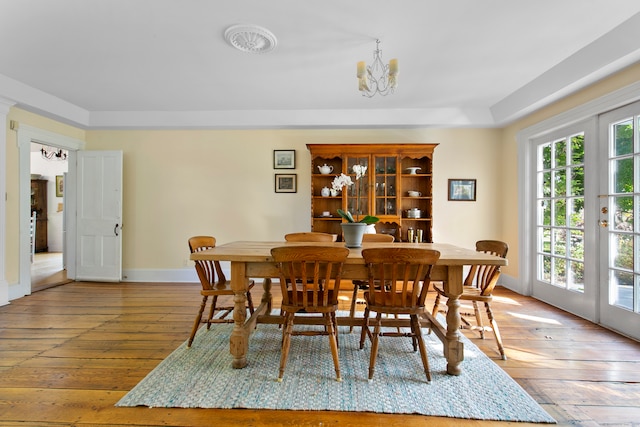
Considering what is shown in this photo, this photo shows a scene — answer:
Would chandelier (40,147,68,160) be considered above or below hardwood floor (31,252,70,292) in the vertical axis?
above

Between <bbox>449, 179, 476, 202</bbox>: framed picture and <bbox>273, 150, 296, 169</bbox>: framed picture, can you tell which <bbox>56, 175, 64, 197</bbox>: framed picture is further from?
<bbox>449, 179, 476, 202</bbox>: framed picture

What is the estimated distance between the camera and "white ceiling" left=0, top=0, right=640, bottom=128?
209cm

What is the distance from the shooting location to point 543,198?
3.58 m

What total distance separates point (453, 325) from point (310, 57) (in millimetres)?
2534

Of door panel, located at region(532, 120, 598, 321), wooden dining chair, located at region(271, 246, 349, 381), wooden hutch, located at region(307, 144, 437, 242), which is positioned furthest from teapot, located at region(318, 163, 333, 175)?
door panel, located at region(532, 120, 598, 321)

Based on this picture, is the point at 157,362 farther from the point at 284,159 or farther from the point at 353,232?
the point at 284,159

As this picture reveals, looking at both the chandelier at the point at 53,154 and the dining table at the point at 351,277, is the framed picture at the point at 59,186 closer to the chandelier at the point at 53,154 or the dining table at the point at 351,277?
the chandelier at the point at 53,154

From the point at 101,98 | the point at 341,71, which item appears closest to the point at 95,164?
the point at 101,98

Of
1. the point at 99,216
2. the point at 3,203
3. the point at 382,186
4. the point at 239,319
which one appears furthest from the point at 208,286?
the point at 99,216

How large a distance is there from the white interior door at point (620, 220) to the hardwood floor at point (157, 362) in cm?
27

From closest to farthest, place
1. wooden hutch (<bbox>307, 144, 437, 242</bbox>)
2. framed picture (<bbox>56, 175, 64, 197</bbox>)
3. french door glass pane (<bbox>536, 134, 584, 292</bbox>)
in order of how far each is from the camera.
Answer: french door glass pane (<bbox>536, 134, 584, 292</bbox>) < wooden hutch (<bbox>307, 144, 437, 242</bbox>) < framed picture (<bbox>56, 175, 64, 197</bbox>)

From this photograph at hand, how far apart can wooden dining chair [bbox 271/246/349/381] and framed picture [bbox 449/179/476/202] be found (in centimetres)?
309

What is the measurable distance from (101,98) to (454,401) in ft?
16.0

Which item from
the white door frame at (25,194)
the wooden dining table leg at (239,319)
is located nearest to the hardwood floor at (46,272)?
the white door frame at (25,194)
